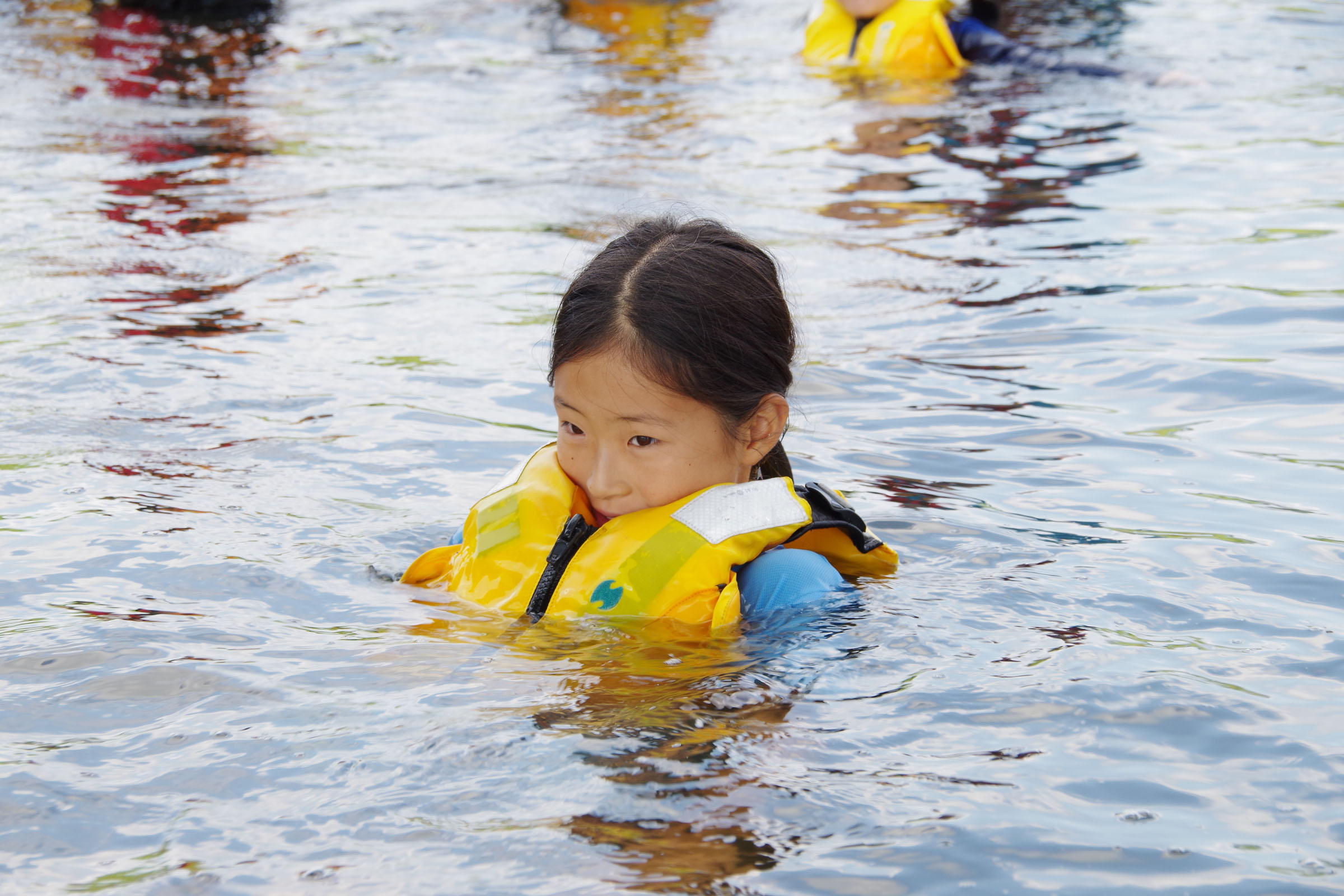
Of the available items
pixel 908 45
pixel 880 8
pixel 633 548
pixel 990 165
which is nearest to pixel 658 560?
pixel 633 548

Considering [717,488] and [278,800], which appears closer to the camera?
[278,800]

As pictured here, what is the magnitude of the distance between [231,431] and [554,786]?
2267mm

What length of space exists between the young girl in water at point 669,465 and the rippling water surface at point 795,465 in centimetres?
16

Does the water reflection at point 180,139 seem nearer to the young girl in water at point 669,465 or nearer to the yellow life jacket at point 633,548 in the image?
the yellow life jacket at point 633,548

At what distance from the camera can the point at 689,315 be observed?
278cm

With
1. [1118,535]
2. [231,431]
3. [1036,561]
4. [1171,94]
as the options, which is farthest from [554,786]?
[1171,94]

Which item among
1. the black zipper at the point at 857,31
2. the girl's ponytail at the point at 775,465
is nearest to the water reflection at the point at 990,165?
the black zipper at the point at 857,31

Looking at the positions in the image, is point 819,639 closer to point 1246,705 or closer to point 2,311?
point 1246,705

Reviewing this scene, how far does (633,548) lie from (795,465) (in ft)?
3.86

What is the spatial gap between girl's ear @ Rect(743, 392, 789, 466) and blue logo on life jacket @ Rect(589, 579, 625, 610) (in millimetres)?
426

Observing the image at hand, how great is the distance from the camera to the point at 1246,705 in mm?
2393

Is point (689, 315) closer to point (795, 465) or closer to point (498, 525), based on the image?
point (498, 525)

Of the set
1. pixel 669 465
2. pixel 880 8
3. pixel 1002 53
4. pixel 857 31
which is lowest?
pixel 669 465

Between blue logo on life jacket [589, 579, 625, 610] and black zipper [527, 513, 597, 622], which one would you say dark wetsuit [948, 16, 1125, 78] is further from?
blue logo on life jacket [589, 579, 625, 610]
